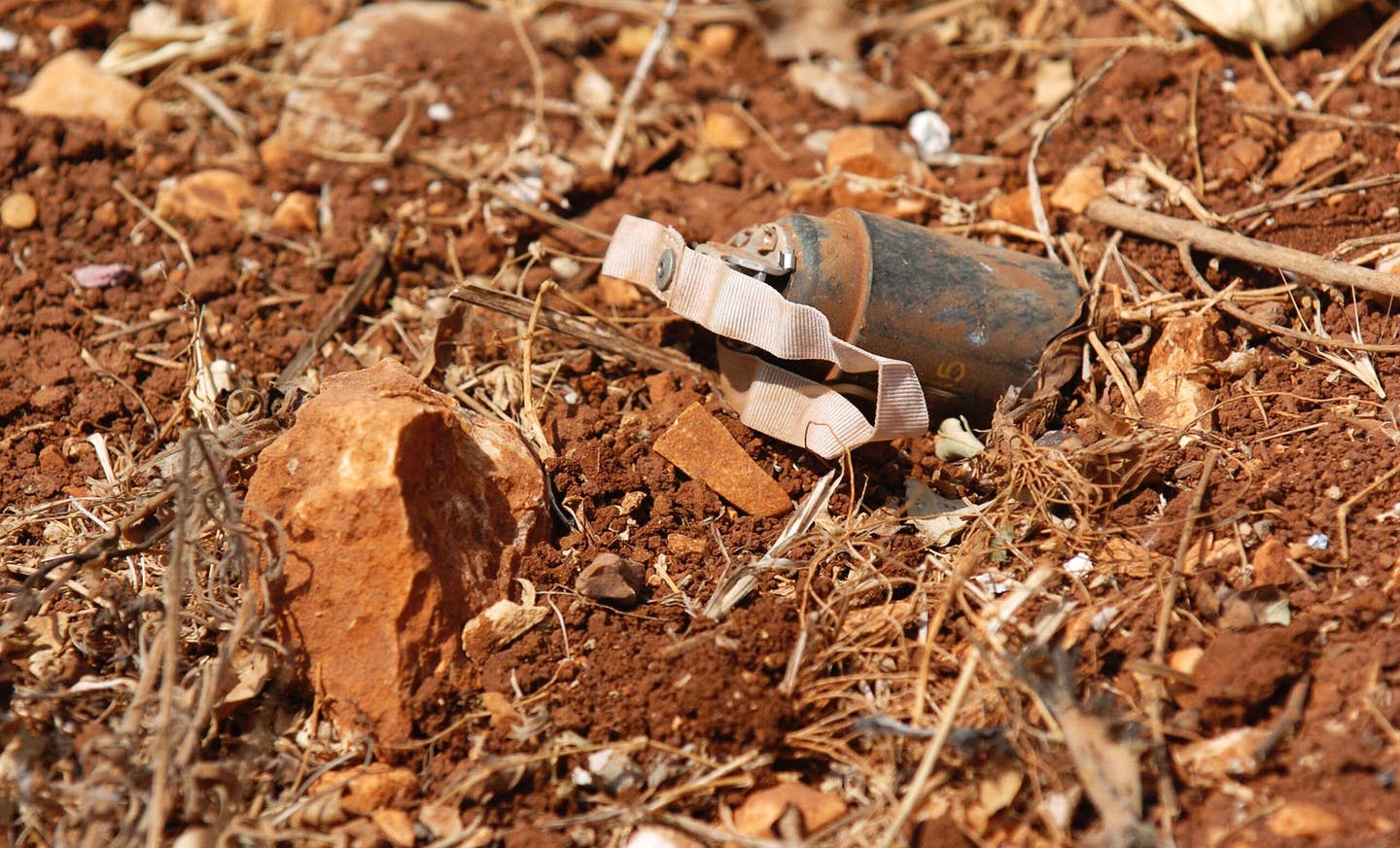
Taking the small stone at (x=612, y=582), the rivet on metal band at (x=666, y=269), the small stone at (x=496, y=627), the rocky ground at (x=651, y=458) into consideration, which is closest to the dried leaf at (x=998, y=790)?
the rocky ground at (x=651, y=458)

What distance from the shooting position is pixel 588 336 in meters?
2.62

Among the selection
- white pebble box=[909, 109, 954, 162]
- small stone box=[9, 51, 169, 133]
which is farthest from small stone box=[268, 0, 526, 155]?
white pebble box=[909, 109, 954, 162]

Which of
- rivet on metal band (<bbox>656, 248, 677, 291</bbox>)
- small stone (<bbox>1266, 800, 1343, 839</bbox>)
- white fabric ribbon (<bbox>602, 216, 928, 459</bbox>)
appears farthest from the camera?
rivet on metal band (<bbox>656, 248, 677, 291</bbox>)

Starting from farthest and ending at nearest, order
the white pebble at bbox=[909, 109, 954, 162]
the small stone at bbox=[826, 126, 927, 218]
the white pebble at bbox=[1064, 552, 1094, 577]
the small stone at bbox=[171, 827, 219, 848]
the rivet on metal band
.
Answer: the white pebble at bbox=[909, 109, 954, 162]
the small stone at bbox=[826, 126, 927, 218]
the rivet on metal band
the white pebble at bbox=[1064, 552, 1094, 577]
the small stone at bbox=[171, 827, 219, 848]

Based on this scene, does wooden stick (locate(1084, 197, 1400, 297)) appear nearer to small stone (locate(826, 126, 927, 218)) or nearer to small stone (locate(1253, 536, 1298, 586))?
small stone (locate(826, 126, 927, 218))

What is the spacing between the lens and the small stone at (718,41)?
3.50m

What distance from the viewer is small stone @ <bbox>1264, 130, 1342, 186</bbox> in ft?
8.99

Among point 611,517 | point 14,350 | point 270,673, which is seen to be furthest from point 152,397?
point 611,517

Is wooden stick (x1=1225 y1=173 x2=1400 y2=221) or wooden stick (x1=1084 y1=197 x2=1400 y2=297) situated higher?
wooden stick (x1=1225 y1=173 x2=1400 y2=221)

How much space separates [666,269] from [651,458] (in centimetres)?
40

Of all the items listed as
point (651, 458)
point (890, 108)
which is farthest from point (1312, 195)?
point (651, 458)

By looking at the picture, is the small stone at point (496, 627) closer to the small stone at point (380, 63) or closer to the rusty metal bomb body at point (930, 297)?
the rusty metal bomb body at point (930, 297)

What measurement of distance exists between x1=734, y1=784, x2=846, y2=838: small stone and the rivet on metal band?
103 cm

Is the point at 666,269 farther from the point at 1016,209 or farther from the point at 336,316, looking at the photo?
the point at 1016,209
